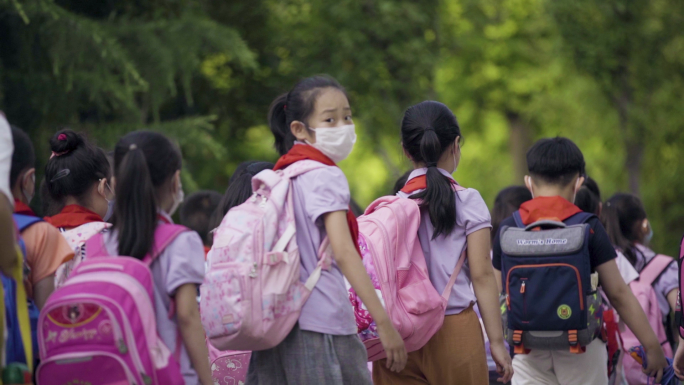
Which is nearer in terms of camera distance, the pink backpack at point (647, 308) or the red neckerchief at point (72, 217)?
the red neckerchief at point (72, 217)

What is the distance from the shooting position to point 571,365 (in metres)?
4.12

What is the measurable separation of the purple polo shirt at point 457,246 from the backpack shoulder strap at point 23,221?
1.80 metres

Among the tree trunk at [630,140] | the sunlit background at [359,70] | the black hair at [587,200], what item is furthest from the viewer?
the tree trunk at [630,140]

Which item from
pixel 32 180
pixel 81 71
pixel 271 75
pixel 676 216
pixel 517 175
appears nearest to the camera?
pixel 32 180

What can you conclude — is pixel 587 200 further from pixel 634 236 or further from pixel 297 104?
pixel 297 104

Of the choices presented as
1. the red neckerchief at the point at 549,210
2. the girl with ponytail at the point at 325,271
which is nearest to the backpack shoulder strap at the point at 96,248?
the girl with ponytail at the point at 325,271

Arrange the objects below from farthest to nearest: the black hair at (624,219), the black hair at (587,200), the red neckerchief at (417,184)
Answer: the black hair at (624,219) → the black hair at (587,200) → the red neckerchief at (417,184)

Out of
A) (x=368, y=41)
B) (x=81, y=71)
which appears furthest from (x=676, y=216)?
(x=81, y=71)

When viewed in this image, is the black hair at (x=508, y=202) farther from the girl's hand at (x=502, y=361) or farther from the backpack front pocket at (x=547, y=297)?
the girl's hand at (x=502, y=361)

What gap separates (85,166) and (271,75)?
712cm

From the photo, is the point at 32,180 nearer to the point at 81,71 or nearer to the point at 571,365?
the point at 571,365

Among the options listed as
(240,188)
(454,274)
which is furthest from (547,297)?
(240,188)

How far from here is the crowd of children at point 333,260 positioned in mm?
2900

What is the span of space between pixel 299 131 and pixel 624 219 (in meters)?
3.30
